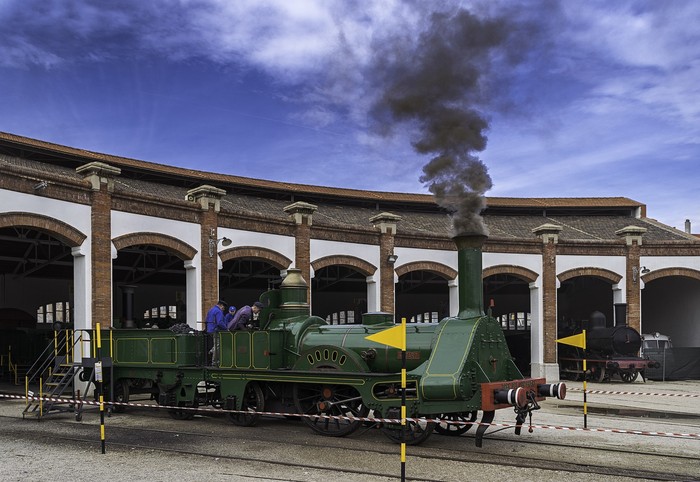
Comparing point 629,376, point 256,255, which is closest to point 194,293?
point 256,255

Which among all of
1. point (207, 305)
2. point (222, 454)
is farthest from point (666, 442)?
point (207, 305)

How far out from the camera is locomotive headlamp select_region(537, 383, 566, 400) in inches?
412

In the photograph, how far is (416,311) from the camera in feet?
119

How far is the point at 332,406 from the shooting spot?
11352 mm

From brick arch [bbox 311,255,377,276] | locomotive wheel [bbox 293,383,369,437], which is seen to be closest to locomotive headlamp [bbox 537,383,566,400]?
locomotive wheel [bbox 293,383,369,437]

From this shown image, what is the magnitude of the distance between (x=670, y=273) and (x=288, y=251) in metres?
15.5

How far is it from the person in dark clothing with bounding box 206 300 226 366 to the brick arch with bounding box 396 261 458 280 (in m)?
11.4

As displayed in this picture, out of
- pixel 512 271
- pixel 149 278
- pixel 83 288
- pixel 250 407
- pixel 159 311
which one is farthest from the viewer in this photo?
pixel 159 311

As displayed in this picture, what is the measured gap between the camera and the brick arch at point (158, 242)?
18.1m

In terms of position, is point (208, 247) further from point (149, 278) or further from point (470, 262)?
point (470, 262)

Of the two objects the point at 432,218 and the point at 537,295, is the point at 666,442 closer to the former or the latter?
the point at 537,295

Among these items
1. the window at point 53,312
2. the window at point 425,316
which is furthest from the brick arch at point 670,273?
the window at point 53,312

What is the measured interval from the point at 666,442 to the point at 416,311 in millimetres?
25557

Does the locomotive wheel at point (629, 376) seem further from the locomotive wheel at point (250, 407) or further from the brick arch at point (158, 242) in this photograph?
the locomotive wheel at point (250, 407)
